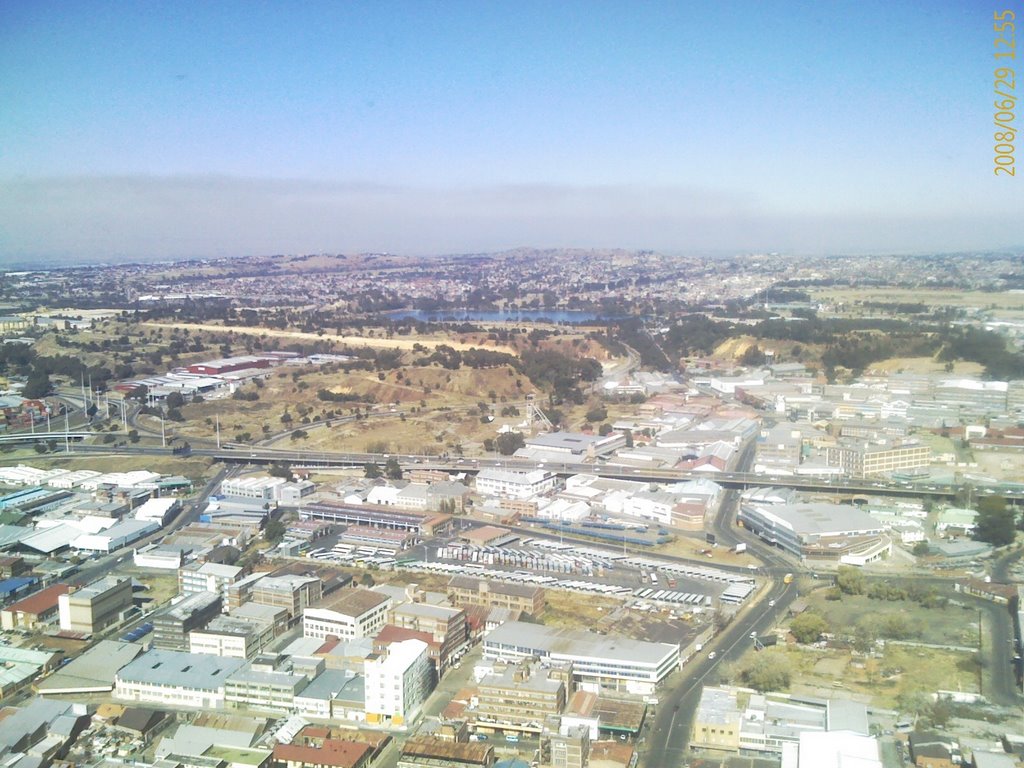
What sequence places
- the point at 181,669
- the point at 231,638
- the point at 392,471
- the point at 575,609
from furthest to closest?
the point at 392,471, the point at 575,609, the point at 231,638, the point at 181,669

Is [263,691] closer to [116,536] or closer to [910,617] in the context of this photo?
[116,536]

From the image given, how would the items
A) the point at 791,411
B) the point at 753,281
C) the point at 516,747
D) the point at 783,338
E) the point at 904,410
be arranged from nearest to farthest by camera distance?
the point at 516,747 → the point at 904,410 → the point at 791,411 → the point at 783,338 → the point at 753,281

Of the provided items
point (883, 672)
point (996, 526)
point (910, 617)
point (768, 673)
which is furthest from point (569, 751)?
point (996, 526)

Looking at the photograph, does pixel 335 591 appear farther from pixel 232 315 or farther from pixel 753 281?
pixel 753 281

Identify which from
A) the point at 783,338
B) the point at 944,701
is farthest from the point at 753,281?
the point at 944,701

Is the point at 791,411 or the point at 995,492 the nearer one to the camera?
the point at 995,492

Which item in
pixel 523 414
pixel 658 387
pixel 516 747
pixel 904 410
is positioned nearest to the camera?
pixel 516 747
